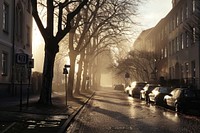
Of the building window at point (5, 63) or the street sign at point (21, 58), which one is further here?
the building window at point (5, 63)

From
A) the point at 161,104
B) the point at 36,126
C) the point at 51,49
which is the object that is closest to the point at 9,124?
the point at 36,126

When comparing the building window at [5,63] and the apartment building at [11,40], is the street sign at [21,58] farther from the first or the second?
the building window at [5,63]

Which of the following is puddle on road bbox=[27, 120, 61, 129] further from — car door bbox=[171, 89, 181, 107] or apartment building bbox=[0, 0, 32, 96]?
apartment building bbox=[0, 0, 32, 96]

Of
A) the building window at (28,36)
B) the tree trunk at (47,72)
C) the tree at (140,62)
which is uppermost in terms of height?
the building window at (28,36)

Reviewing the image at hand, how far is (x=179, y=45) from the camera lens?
45.7m

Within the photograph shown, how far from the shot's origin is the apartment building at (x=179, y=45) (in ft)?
121

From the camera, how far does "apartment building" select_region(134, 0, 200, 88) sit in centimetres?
3703

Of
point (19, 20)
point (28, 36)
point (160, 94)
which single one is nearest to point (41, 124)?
point (160, 94)

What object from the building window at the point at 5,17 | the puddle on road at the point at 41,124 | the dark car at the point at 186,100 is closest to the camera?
the puddle on road at the point at 41,124

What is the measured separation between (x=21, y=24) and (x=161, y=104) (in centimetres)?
1577

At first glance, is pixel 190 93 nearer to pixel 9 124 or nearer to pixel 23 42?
pixel 9 124

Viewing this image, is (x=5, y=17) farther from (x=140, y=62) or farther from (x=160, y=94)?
(x=140, y=62)

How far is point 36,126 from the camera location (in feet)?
43.7

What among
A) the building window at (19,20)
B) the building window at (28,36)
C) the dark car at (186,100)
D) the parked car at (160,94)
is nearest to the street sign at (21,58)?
the dark car at (186,100)
